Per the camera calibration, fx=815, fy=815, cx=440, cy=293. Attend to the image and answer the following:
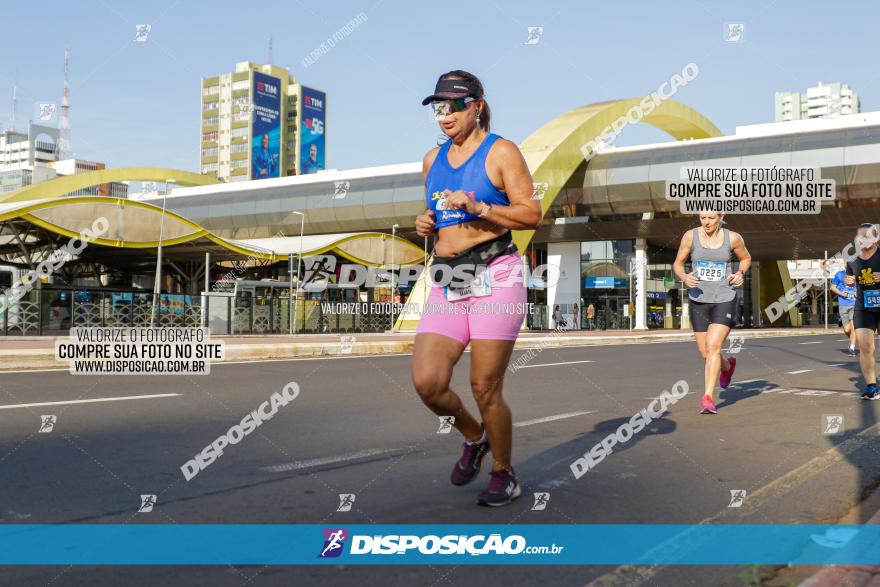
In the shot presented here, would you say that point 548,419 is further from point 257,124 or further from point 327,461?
point 257,124

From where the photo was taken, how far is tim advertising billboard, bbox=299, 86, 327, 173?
158 m

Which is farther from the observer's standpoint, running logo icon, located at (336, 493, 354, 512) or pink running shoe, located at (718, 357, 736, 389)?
pink running shoe, located at (718, 357, 736, 389)

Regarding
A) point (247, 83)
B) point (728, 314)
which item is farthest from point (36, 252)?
point (247, 83)

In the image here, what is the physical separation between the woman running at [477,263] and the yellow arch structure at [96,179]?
62119mm

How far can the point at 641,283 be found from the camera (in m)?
49.4

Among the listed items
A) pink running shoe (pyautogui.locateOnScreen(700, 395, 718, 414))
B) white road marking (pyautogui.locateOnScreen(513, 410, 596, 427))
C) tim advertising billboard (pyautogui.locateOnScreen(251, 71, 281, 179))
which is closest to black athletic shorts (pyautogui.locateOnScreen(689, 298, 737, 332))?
pink running shoe (pyautogui.locateOnScreen(700, 395, 718, 414))

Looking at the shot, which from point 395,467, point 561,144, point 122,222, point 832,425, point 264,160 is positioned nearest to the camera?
point 395,467

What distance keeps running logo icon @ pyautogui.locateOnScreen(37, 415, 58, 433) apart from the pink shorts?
341 centimetres

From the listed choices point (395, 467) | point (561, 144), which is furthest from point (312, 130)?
point (395, 467)

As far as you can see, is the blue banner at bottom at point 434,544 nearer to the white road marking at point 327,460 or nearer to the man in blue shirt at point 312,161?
the white road marking at point 327,460

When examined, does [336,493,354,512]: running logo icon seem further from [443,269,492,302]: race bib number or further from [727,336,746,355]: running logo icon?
[727,336,746,355]: running logo icon

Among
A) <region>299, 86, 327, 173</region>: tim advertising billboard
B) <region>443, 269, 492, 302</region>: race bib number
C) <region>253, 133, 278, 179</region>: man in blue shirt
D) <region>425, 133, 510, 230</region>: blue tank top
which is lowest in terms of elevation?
<region>443, 269, 492, 302</region>: race bib number

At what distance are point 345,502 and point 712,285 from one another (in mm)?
5019

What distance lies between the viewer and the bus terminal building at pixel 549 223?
3309 centimetres
